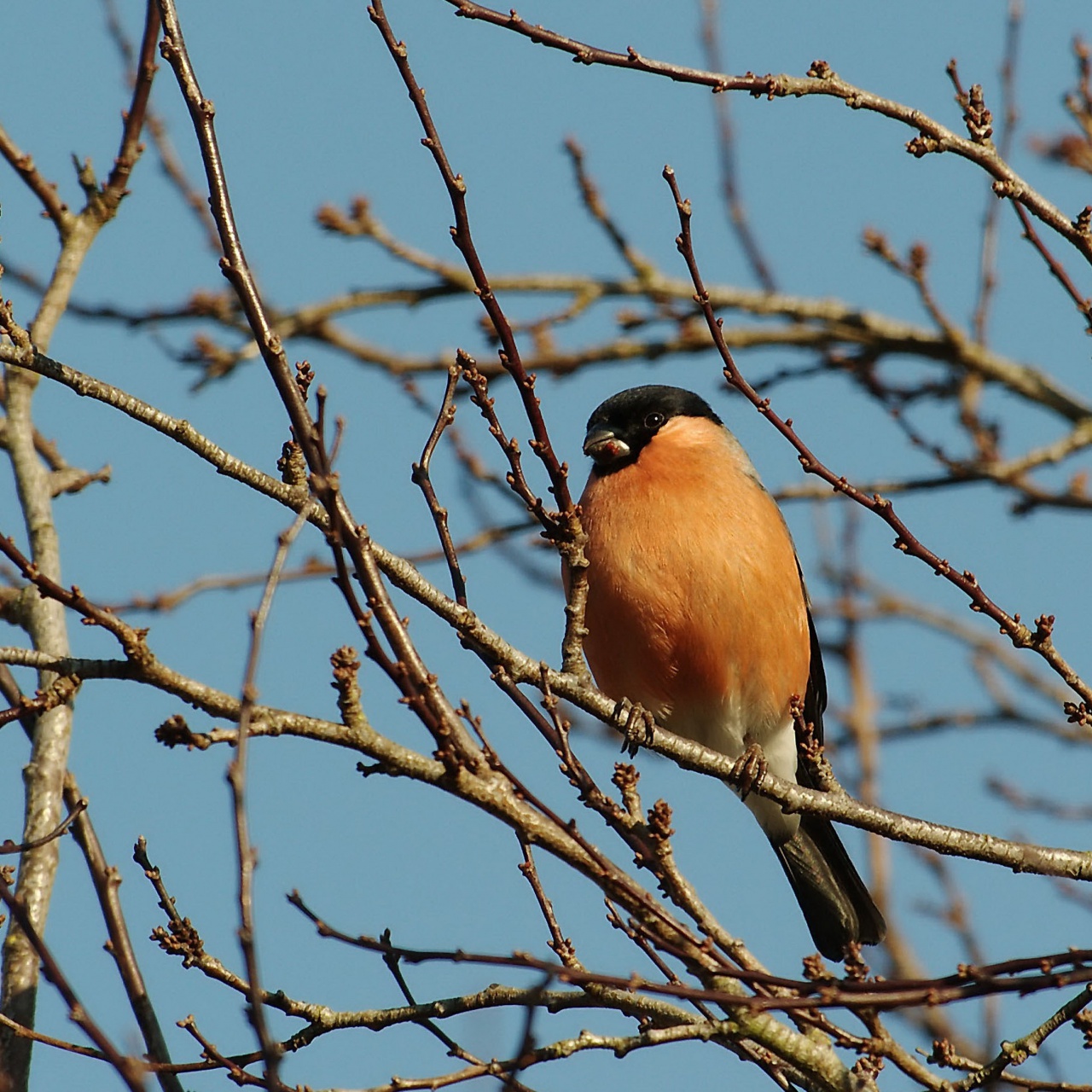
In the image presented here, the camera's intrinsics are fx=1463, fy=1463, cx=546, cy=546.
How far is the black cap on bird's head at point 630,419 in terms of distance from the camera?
538 centimetres

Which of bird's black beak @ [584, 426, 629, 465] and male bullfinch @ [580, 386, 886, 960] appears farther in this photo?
bird's black beak @ [584, 426, 629, 465]

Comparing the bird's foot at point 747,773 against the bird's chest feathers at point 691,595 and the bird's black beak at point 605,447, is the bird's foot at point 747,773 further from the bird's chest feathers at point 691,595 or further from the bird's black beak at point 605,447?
the bird's black beak at point 605,447

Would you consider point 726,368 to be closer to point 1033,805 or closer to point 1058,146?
point 1058,146

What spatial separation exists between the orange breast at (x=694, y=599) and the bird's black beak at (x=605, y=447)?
0.32 feet

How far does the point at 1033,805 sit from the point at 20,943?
5.00m

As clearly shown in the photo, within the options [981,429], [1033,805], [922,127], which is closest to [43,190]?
[922,127]

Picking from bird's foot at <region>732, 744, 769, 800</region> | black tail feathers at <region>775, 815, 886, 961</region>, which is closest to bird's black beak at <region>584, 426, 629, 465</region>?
black tail feathers at <region>775, 815, 886, 961</region>

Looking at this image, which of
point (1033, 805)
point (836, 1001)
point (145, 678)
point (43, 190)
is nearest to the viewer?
point (836, 1001)

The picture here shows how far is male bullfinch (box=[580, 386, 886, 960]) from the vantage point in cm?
485

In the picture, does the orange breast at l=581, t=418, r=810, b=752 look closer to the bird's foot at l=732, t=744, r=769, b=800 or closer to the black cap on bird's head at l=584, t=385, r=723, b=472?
the black cap on bird's head at l=584, t=385, r=723, b=472

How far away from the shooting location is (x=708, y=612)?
15.9 ft

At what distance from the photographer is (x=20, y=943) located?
3.17 m

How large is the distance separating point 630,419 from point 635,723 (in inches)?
77.0

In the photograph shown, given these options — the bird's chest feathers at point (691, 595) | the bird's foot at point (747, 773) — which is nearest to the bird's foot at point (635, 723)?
the bird's foot at point (747, 773)
